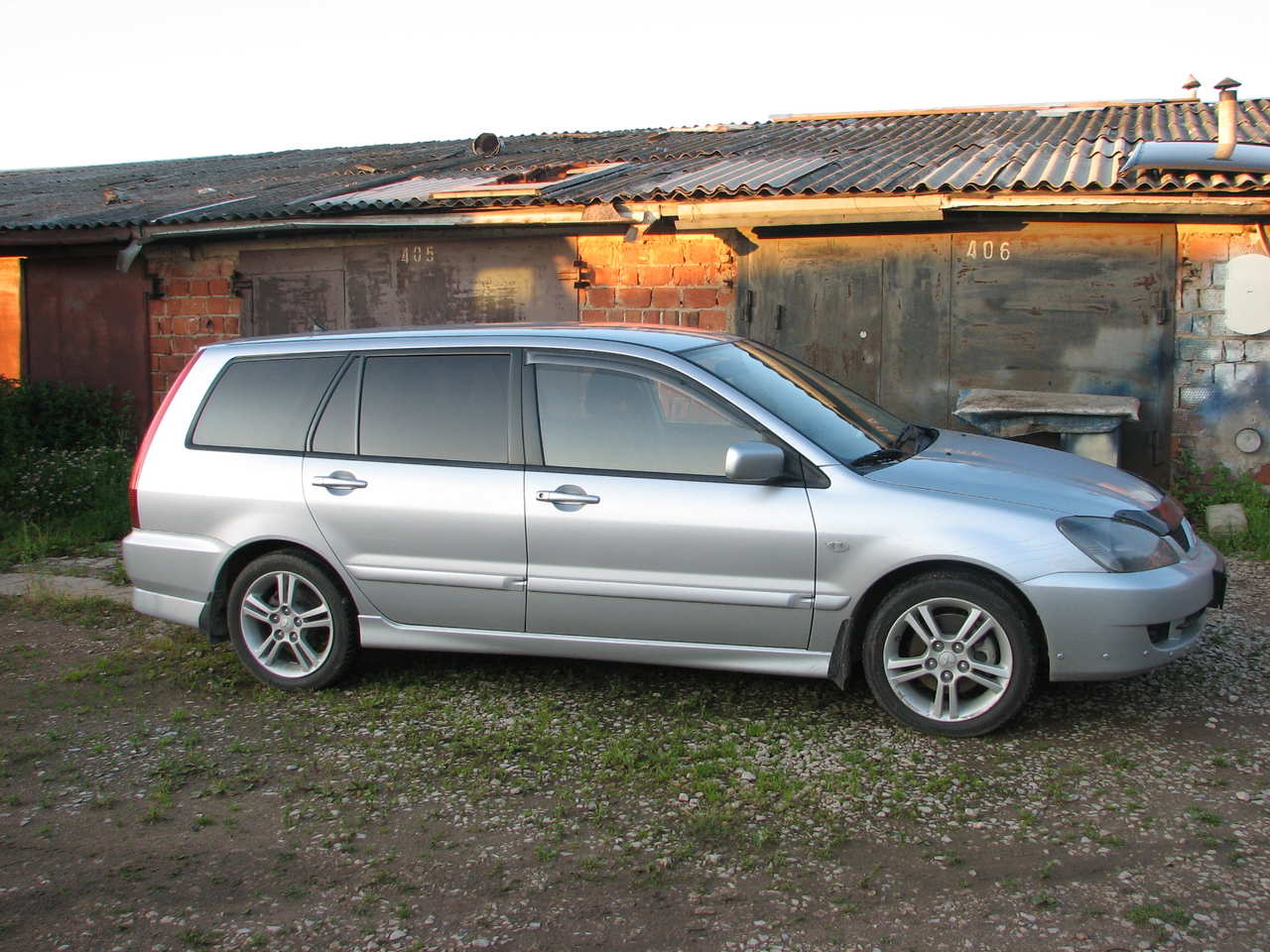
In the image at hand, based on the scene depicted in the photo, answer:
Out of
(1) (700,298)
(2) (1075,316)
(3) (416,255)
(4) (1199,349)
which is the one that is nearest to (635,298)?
(1) (700,298)

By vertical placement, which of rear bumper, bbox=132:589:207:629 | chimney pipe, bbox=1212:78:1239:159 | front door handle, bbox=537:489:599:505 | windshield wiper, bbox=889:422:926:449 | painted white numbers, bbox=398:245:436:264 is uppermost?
chimney pipe, bbox=1212:78:1239:159

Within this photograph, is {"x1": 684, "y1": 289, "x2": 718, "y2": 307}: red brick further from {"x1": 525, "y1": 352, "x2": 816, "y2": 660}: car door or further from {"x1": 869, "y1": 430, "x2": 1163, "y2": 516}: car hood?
{"x1": 525, "y1": 352, "x2": 816, "y2": 660}: car door

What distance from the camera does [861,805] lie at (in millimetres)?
3859

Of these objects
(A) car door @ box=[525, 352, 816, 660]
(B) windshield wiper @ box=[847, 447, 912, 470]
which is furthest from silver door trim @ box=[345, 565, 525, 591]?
(B) windshield wiper @ box=[847, 447, 912, 470]

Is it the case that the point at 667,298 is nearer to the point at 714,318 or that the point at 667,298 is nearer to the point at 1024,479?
the point at 714,318

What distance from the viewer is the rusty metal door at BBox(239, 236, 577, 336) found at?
35.0ft

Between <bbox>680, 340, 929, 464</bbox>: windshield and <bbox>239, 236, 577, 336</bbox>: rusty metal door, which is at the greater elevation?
<bbox>239, 236, 577, 336</bbox>: rusty metal door

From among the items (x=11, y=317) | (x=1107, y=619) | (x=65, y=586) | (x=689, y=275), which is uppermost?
(x=689, y=275)

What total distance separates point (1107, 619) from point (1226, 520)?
15.3ft

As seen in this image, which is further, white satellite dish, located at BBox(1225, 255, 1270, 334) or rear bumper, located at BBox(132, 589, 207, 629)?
white satellite dish, located at BBox(1225, 255, 1270, 334)

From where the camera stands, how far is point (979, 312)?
30.9 feet

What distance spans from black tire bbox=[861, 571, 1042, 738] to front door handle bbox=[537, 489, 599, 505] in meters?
1.20

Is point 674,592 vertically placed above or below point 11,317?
below

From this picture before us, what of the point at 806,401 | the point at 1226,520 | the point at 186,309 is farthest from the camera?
the point at 186,309
